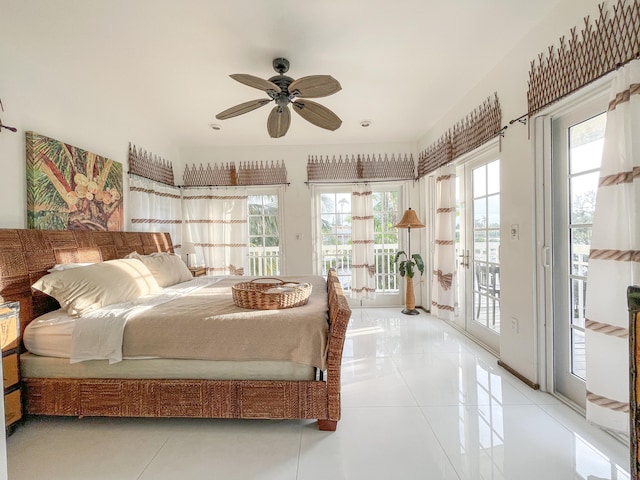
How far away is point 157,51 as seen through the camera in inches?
88.2

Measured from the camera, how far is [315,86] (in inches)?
79.7

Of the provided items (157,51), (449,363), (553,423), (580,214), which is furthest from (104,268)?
(580,214)

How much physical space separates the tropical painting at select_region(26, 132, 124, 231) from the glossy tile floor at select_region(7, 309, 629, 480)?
1506 millimetres

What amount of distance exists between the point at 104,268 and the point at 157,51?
1.70m

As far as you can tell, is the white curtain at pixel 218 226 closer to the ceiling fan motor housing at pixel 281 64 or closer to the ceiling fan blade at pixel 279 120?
the ceiling fan blade at pixel 279 120

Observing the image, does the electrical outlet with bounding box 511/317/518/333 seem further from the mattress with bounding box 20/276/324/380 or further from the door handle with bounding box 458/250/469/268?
the mattress with bounding box 20/276/324/380

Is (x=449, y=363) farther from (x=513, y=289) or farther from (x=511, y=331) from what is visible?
(x=513, y=289)

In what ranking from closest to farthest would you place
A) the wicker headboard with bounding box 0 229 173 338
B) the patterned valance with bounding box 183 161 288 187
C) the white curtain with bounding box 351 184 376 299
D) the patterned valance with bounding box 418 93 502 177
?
the wicker headboard with bounding box 0 229 173 338
the patterned valance with bounding box 418 93 502 177
the white curtain with bounding box 351 184 376 299
the patterned valance with bounding box 183 161 288 187

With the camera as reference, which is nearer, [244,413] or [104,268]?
[244,413]

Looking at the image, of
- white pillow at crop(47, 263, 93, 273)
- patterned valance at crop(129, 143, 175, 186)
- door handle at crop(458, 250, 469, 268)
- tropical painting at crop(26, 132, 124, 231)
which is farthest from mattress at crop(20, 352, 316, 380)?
door handle at crop(458, 250, 469, 268)

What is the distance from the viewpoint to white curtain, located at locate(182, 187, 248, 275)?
438 cm

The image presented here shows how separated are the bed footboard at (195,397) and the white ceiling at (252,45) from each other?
6.18ft

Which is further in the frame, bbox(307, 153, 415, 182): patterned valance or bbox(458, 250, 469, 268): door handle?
bbox(307, 153, 415, 182): patterned valance

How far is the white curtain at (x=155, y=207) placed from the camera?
340cm
